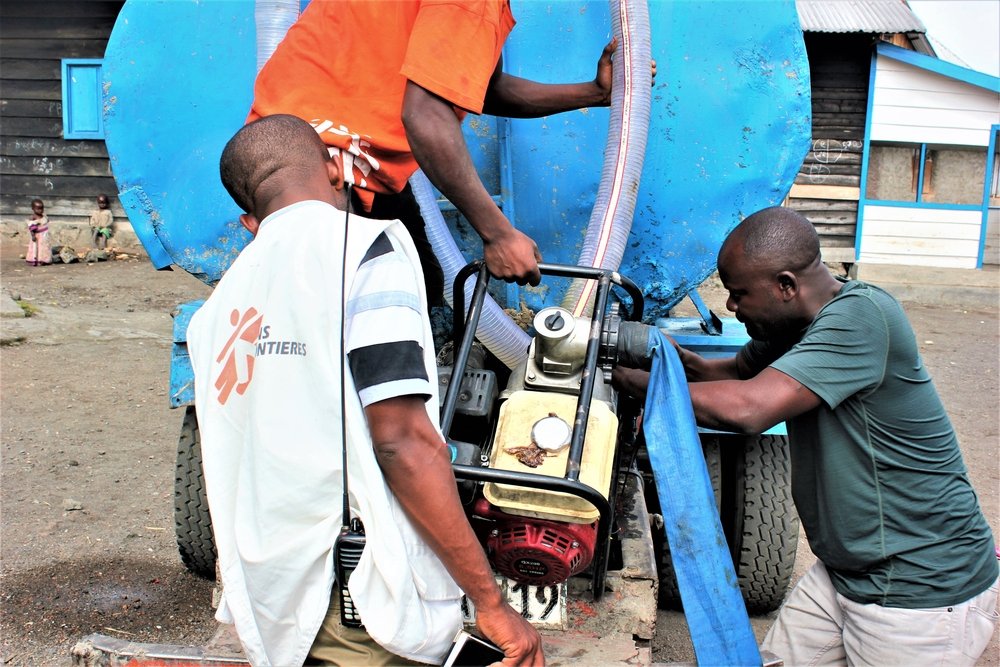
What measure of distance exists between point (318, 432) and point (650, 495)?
2245 mm

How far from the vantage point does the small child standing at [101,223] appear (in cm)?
1125

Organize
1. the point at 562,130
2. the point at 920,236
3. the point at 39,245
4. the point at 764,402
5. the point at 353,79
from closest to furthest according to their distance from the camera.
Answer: the point at 764,402
the point at 353,79
the point at 562,130
the point at 39,245
the point at 920,236

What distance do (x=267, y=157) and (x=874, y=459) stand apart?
1.54 metres

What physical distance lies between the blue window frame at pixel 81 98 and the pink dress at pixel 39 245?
4.52 ft

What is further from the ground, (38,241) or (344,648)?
(344,648)

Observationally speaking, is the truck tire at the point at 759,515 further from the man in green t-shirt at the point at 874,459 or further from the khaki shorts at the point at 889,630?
the man in green t-shirt at the point at 874,459

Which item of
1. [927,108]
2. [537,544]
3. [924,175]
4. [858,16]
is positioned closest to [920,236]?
[924,175]

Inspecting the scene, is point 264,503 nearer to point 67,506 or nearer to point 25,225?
point 67,506

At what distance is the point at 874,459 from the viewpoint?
6.76 ft

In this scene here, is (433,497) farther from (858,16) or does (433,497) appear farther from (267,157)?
(858,16)

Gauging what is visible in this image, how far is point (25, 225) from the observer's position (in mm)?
11656

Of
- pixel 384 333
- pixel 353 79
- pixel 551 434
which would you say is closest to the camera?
pixel 384 333

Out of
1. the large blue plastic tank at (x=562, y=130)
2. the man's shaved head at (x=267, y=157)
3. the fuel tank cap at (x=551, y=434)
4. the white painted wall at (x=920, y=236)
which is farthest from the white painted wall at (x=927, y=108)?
the man's shaved head at (x=267, y=157)

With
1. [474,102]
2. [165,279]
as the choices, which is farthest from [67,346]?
[474,102]
